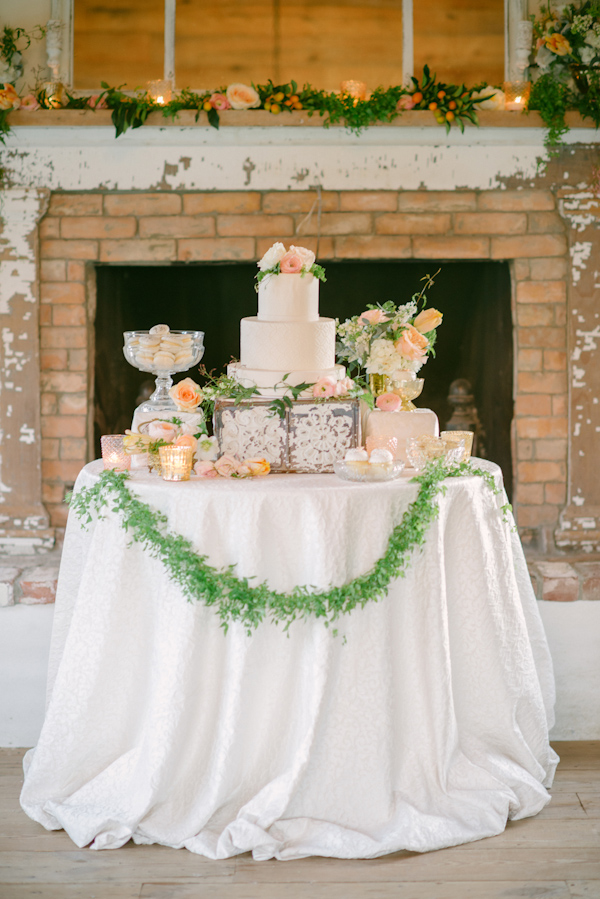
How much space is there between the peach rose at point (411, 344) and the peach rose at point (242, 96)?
4.72ft

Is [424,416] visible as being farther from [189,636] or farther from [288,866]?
[288,866]

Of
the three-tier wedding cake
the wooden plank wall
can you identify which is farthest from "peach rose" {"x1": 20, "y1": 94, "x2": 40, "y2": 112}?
the three-tier wedding cake

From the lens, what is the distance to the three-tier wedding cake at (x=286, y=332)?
232 centimetres

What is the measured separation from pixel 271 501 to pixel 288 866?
2.79ft

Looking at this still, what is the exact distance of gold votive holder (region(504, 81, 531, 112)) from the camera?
335 cm

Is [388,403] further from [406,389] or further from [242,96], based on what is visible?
[242,96]

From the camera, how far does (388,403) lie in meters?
2.37

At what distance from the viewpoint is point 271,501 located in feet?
6.66

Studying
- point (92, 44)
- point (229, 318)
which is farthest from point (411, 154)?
point (92, 44)

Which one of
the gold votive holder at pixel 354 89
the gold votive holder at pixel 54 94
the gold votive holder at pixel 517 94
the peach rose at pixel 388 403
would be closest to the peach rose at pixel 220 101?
the gold votive holder at pixel 354 89

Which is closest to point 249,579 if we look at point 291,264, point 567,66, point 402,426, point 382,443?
point 382,443

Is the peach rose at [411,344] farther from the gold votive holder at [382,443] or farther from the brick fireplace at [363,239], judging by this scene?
the brick fireplace at [363,239]

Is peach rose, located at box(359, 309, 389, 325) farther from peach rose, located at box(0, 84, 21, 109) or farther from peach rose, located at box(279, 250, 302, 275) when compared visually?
peach rose, located at box(0, 84, 21, 109)

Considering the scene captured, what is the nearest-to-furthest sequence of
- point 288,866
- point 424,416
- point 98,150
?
point 288,866 < point 424,416 < point 98,150
